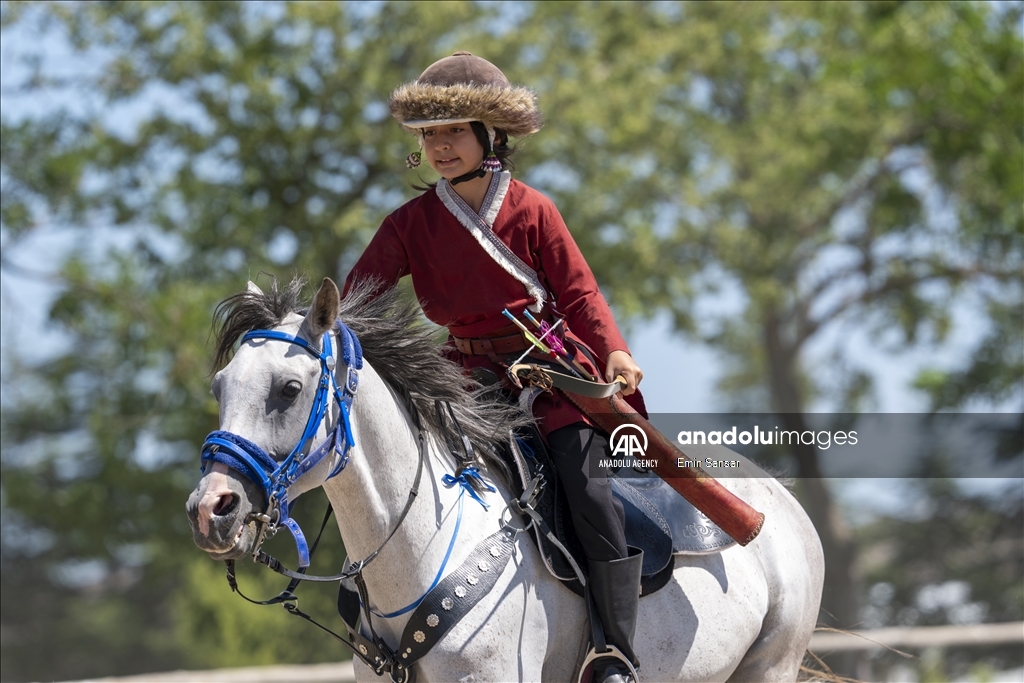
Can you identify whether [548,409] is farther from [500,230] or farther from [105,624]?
[105,624]

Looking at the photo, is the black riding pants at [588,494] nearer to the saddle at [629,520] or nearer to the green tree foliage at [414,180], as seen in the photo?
the saddle at [629,520]

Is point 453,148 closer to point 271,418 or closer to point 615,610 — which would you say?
point 271,418

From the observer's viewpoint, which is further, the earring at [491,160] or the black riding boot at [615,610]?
the earring at [491,160]

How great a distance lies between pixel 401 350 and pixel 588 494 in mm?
788

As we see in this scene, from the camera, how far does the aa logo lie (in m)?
4.20

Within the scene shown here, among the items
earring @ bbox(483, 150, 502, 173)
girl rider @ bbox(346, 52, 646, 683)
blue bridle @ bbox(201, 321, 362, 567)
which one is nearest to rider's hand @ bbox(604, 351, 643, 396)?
girl rider @ bbox(346, 52, 646, 683)

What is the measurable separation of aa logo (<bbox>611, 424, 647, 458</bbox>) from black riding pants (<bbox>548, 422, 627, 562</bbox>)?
0.11 m

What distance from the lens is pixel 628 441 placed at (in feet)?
13.9

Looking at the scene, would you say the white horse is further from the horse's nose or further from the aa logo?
the aa logo

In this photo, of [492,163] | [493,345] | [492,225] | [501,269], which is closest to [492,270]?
[501,269]

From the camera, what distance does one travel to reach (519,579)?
12.5ft

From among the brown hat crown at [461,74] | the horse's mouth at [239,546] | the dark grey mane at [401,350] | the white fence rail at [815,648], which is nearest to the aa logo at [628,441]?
the dark grey mane at [401,350]

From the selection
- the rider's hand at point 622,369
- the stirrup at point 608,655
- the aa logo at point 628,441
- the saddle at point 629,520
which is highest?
the rider's hand at point 622,369

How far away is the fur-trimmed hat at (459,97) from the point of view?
4051 millimetres
